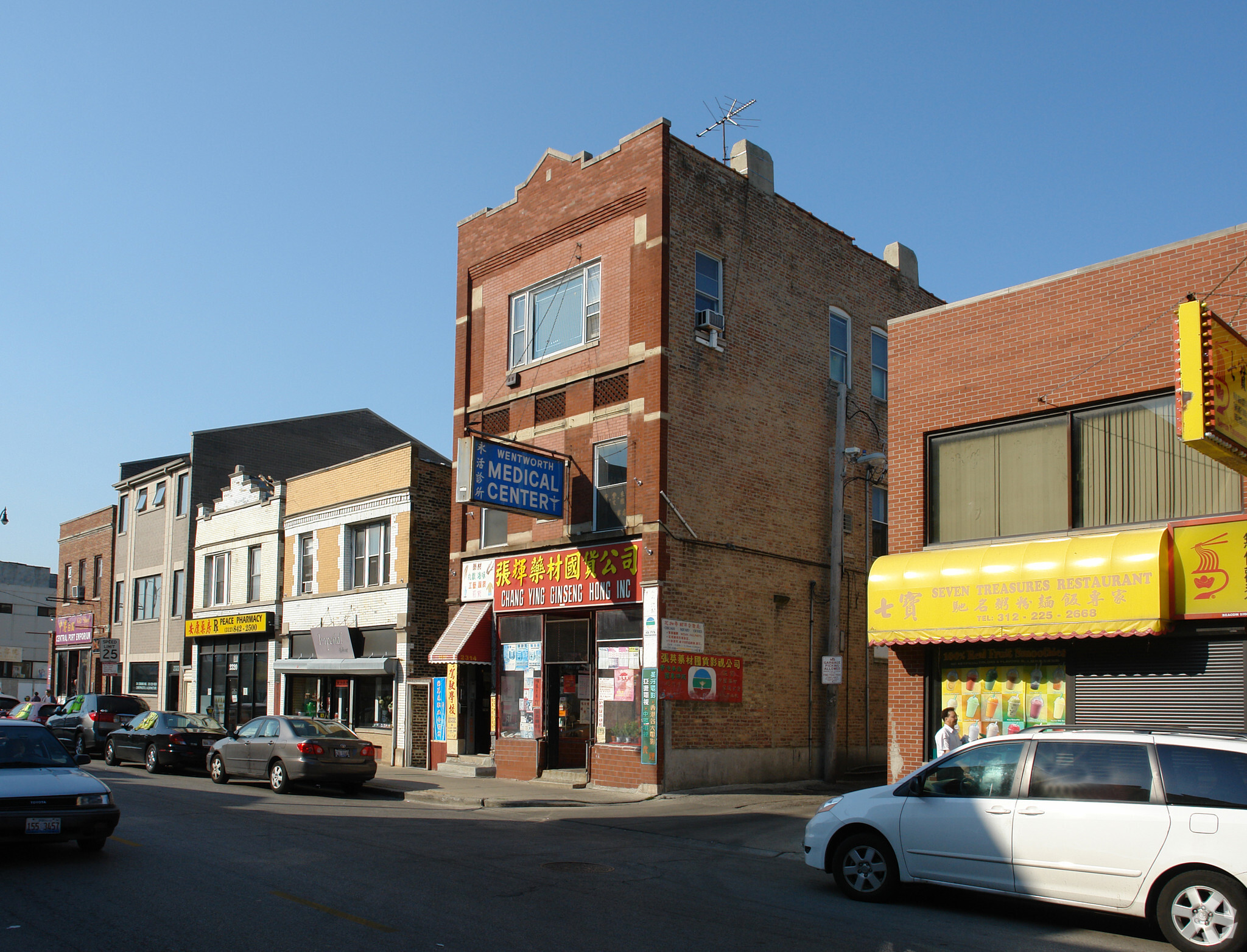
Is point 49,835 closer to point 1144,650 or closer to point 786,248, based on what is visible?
point 1144,650

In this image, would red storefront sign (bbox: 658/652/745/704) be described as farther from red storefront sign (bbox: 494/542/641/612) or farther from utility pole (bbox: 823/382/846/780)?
utility pole (bbox: 823/382/846/780)

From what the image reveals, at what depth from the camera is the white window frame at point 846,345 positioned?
83.3 ft

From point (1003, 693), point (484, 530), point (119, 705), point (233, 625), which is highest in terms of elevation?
point (484, 530)

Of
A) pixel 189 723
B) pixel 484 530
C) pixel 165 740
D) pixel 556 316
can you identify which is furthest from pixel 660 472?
pixel 165 740

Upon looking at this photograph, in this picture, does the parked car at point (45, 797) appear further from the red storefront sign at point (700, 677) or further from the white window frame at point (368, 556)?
the white window frame at point (368, 556)

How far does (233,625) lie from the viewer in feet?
112

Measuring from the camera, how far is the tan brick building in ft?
88.3

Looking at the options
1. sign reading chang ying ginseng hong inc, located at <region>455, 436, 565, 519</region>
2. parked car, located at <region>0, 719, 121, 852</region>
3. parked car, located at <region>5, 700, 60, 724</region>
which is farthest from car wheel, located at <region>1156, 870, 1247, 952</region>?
parked car, located at <region>5, 700, 60, 724</region>

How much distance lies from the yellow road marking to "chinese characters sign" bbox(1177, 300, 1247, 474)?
348 inches

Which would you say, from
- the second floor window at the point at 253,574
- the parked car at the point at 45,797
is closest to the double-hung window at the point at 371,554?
the second floor window at the point at 253,574

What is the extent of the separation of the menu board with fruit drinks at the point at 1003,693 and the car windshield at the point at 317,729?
11034 millimetres

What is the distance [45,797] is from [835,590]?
16.2 metres

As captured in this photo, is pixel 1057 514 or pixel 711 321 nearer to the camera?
pixel 1057 514

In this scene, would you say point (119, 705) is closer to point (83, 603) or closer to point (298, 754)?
point (298, 754)
